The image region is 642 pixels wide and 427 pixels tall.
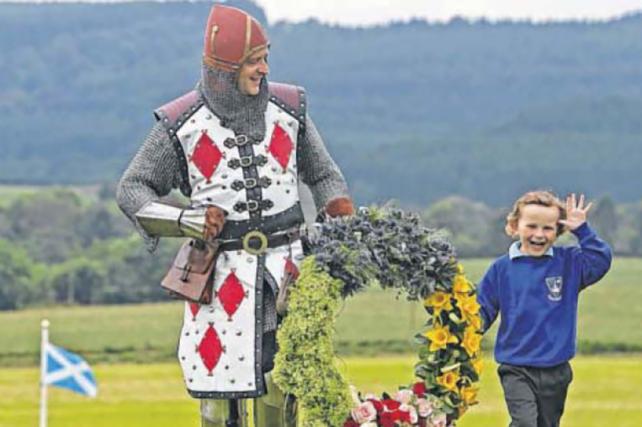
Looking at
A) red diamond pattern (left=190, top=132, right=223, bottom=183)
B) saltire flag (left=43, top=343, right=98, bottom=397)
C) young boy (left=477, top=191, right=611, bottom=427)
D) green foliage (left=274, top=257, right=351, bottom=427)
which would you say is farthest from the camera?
saltire flag (left=43, top=343, right=98, bottom=397)

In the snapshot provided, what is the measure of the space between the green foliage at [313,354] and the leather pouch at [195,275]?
582 mm

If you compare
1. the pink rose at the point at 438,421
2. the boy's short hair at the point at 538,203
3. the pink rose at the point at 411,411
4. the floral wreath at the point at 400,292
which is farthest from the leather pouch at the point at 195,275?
the boy's short hair at the point at 538,203

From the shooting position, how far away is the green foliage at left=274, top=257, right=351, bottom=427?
30.3 ft

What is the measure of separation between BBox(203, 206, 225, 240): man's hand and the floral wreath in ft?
1.32

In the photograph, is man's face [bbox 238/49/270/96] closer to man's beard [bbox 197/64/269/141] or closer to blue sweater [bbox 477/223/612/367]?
man's beard [bbox 197/64/269/141]

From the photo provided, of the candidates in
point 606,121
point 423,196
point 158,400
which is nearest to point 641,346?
point 158,400

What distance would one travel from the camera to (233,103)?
983cm

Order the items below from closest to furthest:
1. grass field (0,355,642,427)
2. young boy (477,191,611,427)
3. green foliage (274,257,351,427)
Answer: green foliage (274,257,351,427) → young boy (477,191,611,427) → grass field (0,355,642,427)

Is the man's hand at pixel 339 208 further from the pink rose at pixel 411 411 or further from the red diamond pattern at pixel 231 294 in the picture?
the pink rose at pixel 411 411

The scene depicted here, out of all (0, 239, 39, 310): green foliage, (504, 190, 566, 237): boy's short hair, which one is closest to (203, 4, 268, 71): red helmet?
(504, 190, 566, 237): boy's short hair

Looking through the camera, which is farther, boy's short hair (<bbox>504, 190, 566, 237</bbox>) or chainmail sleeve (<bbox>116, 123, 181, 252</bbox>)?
boy's short hair (<bbox>504, 190, 566, 237</bbox>)

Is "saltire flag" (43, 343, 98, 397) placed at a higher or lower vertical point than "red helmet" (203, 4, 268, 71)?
lower

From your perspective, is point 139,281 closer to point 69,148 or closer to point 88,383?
point 88,383

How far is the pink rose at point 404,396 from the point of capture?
9555 millimetres
